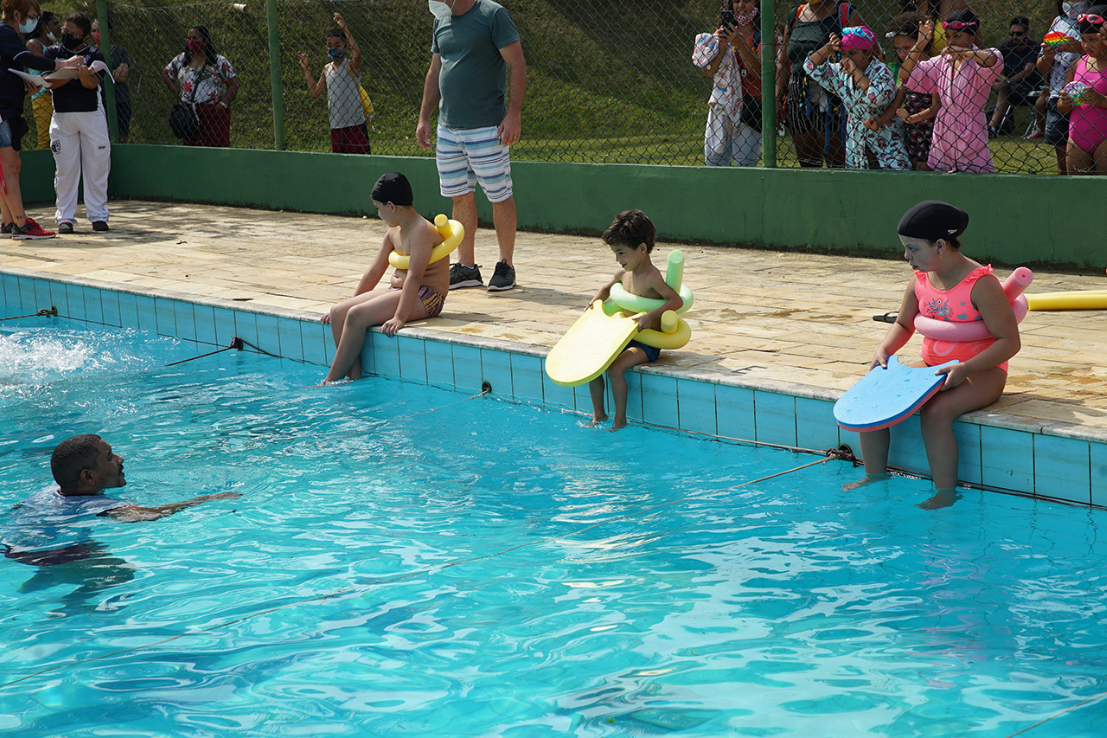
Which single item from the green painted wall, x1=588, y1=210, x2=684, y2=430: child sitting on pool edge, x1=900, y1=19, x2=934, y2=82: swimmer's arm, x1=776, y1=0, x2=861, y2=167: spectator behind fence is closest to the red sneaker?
the green painted wall

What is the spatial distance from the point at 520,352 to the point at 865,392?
204cm

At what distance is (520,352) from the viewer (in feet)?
19.9

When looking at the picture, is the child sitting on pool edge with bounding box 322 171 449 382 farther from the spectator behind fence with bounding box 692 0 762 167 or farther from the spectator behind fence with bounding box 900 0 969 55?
the spectator behind fence with bounding box 900 0 969 55

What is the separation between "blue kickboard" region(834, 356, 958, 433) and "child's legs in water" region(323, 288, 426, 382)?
3.02 m

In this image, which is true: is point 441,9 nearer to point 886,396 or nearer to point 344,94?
point 886,396

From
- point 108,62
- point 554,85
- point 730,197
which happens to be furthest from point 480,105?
point 108,62

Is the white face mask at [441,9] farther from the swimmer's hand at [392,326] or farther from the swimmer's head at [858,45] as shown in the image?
the swimmer's head at [858,45]

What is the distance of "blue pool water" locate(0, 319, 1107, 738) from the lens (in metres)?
3.18

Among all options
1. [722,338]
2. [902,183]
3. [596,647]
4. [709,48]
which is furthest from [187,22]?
[596,647]

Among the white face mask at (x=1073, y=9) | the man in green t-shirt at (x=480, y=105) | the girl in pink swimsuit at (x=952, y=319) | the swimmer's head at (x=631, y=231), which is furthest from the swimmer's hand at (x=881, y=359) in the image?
the white face mask at (x=1073, y=9)

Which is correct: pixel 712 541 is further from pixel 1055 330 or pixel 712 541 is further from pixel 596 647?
pixel 1055 330

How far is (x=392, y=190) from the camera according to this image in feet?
21.5

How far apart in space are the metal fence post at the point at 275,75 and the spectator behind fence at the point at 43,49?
2308 mm

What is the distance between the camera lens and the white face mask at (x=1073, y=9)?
9531mm
